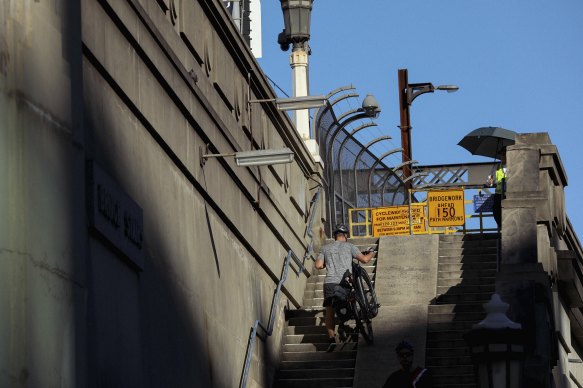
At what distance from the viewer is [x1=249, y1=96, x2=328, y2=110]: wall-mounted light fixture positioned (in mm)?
21188

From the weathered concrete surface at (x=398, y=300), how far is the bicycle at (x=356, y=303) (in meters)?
0.28

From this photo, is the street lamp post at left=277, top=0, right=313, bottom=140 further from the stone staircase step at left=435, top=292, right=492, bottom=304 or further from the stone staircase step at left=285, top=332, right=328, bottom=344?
the stone staircase step at left=285, top=332, right=328, bottom=344

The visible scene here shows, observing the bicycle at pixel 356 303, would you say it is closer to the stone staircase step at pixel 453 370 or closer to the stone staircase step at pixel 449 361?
the stone staircase step at pixel 449 361

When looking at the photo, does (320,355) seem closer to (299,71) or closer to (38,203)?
(299,71)

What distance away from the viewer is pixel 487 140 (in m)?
40.3

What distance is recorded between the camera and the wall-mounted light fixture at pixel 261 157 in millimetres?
19000

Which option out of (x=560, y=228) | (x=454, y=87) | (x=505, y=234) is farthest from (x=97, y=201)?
(x=454, y=87)

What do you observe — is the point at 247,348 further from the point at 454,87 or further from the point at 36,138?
the point at 454,87

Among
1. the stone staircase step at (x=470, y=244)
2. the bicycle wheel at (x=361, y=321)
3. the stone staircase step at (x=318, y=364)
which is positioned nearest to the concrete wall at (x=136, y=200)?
the stone staircase step at (x=318, y=364)

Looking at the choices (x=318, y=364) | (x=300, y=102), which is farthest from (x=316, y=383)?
(x=300, y=102)

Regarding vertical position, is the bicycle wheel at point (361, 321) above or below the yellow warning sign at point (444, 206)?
below

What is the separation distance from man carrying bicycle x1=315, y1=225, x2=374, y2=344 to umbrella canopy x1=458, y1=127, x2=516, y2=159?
17.7m

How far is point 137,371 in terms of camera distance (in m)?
14.9

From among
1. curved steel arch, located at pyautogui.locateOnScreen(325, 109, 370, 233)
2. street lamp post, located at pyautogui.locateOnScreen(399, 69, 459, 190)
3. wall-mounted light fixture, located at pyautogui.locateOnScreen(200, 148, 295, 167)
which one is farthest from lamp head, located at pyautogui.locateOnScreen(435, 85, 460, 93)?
wall-mounted light fixture, located at pyautogui.locateOnScreen(200, 148, 295, 167)
